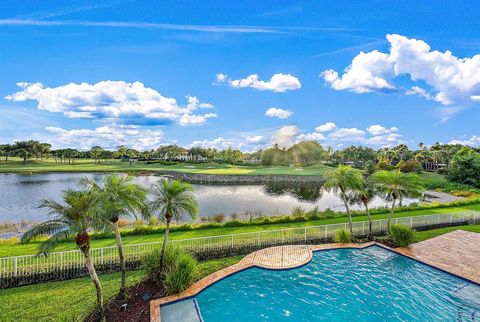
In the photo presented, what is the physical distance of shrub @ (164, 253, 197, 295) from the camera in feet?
34.0

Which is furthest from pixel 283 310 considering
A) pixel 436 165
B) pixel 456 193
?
pixel 436 165

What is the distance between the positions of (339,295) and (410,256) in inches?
247

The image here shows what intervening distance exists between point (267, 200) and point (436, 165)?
8227 centimetres

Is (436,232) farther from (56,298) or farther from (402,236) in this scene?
(56,298)

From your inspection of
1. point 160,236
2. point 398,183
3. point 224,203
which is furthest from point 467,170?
point 160,236

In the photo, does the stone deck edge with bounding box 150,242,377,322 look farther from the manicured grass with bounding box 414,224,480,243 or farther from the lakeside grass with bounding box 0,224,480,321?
the manicured grass with bounding box 414,224,480,243

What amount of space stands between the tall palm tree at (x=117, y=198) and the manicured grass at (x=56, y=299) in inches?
48.2

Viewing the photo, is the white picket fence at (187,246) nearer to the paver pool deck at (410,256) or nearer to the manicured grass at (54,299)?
the manicured grass at (54,299)

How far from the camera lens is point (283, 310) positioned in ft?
31.9

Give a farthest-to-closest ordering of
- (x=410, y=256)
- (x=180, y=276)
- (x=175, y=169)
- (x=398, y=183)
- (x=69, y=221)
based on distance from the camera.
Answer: (x=175, y=169)
(x=398, y=183)
(x=410, y=256)
(x=180, y=276)
(x=69, y=221)

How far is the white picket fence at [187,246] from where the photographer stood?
11.3 meters

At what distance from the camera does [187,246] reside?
551 inches

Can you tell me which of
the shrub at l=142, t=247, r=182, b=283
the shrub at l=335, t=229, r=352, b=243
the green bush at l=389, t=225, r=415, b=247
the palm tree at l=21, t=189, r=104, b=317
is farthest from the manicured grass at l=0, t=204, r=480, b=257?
the palm tree at l=21, t=189, r=104, b=317

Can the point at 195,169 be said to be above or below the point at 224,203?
above
